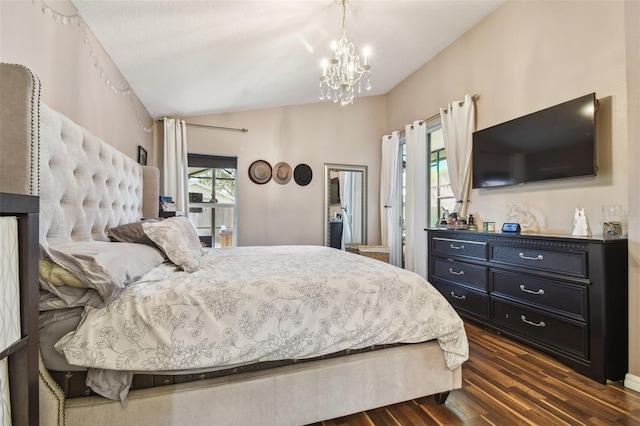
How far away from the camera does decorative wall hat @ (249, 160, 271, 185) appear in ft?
14.5

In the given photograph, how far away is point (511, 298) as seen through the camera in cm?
239

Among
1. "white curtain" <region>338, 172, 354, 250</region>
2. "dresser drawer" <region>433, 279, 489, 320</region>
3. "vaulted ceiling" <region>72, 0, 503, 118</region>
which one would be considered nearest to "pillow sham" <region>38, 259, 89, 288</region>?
"vaulted ceiling" <region>72, 0, 503, 118</region>

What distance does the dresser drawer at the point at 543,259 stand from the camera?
194cm

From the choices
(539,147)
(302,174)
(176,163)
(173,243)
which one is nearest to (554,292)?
(539,147)

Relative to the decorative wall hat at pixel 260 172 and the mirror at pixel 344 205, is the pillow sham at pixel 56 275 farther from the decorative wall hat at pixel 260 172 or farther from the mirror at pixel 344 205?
the mirror at pixel 344 205

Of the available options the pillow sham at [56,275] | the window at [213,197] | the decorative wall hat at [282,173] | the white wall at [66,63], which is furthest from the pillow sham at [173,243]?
the decorative wall hat at [282,173]

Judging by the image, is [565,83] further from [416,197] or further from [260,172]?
[260,172]

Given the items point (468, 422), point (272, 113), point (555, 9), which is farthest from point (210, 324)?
point (272, 113)

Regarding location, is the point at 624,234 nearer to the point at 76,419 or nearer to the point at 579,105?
the point at 579,105

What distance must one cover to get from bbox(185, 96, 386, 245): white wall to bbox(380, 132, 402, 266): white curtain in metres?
0.25

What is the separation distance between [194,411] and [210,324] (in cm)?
37

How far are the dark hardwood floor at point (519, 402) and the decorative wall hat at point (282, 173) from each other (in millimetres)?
3410

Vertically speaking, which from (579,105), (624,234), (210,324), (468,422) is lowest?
(468,422)

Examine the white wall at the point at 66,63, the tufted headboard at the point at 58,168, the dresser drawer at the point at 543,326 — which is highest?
the white wall at the point at 66,63
